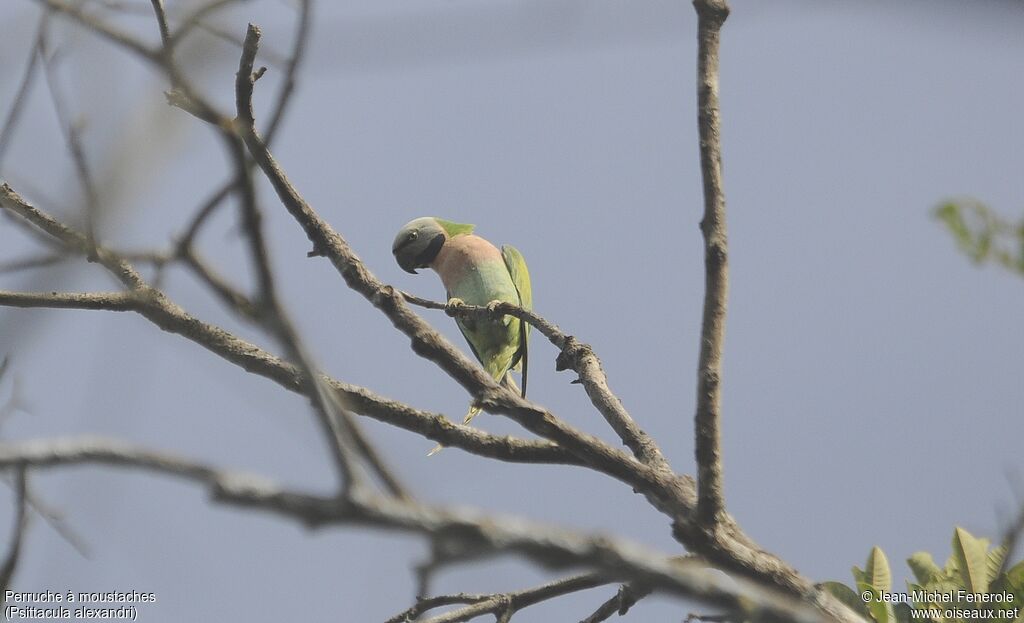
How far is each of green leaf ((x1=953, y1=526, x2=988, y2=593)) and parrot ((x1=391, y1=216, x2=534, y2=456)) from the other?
3.07m

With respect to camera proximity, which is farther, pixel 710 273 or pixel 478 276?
pixel 478 276

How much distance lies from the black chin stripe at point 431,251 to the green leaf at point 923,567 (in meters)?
4.69

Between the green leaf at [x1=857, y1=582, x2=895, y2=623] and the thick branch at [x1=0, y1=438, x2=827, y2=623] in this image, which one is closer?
the thick branch at [x1=0, y1=438, x2=827, y2=623]

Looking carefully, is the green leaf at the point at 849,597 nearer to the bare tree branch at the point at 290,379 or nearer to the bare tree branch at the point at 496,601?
the bare tree branch at the point at 496,601

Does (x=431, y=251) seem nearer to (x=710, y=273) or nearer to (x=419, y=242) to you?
(x=419, y=242)

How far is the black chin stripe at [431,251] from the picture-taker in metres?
7.49

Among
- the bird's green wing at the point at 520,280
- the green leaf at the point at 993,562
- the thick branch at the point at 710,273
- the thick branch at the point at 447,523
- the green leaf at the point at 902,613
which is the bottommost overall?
the green leaf at the point at 902,613

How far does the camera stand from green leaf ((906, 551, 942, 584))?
11.6ft

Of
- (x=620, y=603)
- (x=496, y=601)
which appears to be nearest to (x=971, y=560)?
(x=620, y=603)

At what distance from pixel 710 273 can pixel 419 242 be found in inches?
193

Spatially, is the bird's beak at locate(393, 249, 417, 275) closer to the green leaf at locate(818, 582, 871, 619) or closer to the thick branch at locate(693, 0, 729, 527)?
the thick branch at locate(693, 0, 729, 527)

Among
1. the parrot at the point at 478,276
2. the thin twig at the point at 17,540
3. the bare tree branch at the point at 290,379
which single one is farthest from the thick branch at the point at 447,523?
the parrot at the point at 478,276

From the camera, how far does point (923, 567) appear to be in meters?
3.57

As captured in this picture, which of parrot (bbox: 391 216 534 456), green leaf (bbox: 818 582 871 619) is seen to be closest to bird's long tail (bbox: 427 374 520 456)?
parrot (bbox: 391 216 534 456)
